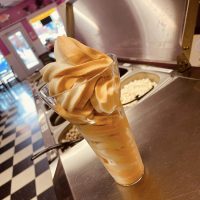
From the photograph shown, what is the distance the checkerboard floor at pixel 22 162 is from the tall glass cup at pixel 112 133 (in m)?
2.75

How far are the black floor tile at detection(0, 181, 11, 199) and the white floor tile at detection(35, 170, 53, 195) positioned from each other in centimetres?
57

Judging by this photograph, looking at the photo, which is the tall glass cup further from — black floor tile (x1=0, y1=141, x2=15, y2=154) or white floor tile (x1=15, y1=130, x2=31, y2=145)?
black floor tile (x1=0, y1=141, x2=15, y2=154)

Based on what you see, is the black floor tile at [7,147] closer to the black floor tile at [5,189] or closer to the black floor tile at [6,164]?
the black floor tile at [6,164]

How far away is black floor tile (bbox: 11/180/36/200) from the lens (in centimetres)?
358

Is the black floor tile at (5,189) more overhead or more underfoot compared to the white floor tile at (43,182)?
more underfoot

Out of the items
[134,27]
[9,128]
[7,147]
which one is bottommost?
[9,128]

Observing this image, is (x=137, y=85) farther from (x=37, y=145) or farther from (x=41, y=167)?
(x=37, y=145)

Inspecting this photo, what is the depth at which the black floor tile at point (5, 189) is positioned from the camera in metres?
3.90

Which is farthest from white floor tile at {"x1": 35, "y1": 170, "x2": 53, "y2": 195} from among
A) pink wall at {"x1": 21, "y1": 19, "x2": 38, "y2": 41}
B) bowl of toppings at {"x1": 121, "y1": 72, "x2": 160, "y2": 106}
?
pink wall at {"x1": 21, "y1": 19, "x2": 38, "y2": 41}

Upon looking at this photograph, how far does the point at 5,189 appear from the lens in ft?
13.3

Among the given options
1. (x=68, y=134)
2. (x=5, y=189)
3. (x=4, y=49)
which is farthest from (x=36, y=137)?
(x=4, y=49)

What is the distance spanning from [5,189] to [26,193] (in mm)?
631

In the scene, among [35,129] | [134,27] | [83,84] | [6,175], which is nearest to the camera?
[83,84]

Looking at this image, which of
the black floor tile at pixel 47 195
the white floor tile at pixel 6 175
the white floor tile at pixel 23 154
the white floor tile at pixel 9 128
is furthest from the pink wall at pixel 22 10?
the black floor tile at pixel 47 195
